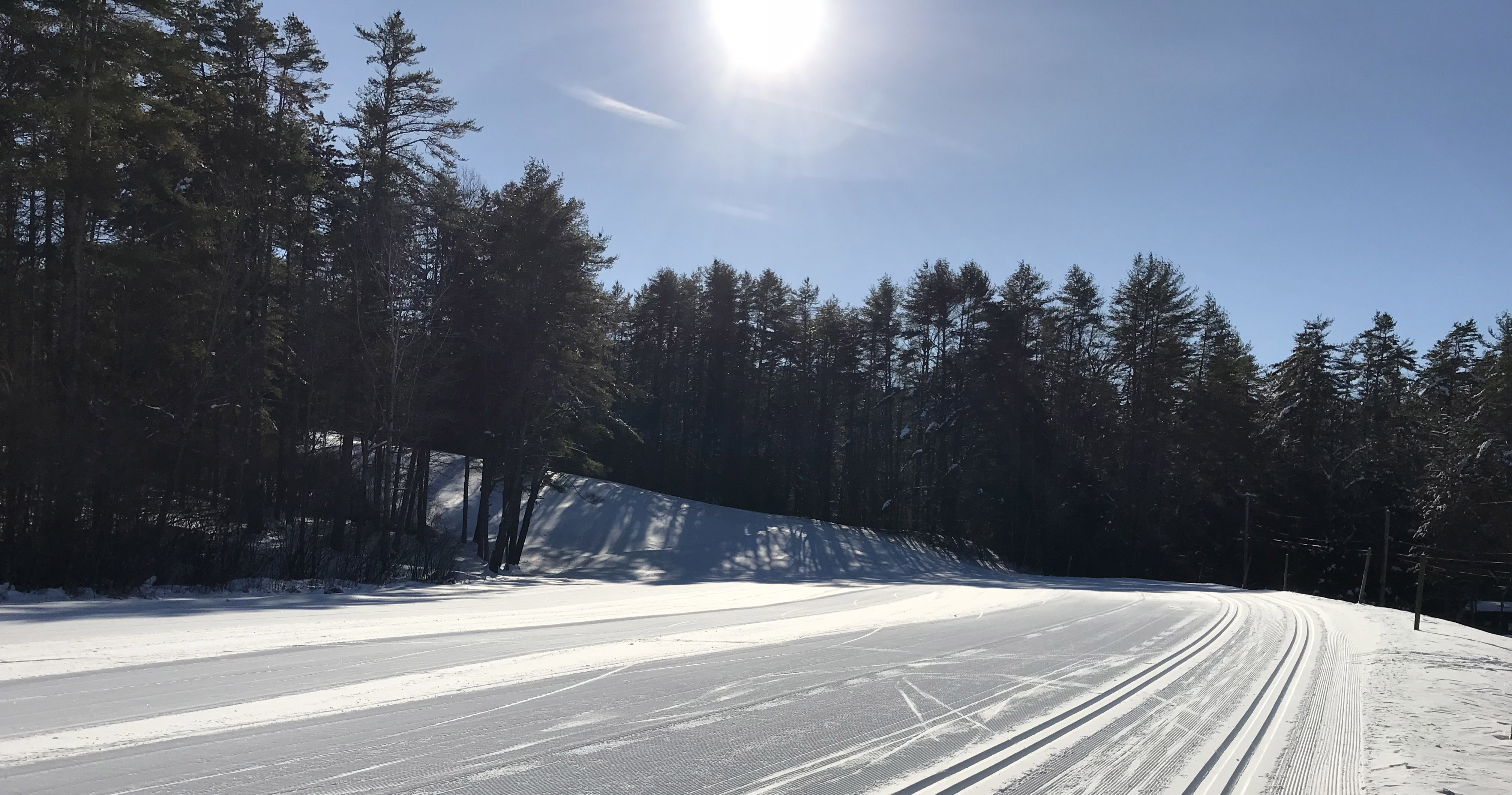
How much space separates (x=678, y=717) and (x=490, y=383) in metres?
23.6

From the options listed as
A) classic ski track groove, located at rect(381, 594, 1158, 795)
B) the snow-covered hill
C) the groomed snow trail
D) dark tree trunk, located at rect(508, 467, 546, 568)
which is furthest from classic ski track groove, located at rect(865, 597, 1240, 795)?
the snow-covered hill

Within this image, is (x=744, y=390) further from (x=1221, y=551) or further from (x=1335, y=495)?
(x=1335, y=495)

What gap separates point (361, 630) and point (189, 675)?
3.24 metres

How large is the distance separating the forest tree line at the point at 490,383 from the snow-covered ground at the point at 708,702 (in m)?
6.68

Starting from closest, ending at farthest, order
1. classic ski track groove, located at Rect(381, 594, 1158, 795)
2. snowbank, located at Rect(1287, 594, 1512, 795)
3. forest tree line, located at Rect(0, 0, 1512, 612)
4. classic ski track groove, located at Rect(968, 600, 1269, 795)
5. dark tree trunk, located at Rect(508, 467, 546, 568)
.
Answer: classic ski track groove, located at Rect(381, 594, 1158, 795), classic ski track groove, located at Rect(968, 600, 1269, 795), snowbank, located at Rect(1287, 594, 1512, 795), forest tree line, located at Rect(0, 0, 1512, 612), dark tree trunk, located at Rect(508, 467, 546, 568)

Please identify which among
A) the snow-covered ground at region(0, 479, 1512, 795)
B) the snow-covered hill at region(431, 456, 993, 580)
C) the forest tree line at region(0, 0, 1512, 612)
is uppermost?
the forest tree line at region(0, 0, 1512, 612)

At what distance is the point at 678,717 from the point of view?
21.6 ft

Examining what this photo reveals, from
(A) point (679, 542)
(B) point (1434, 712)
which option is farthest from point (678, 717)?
(A) point (679, 542)

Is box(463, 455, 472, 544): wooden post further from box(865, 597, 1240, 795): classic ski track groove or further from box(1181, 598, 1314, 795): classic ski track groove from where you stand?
box(1181, 598, 1314, 795): classic ski track groove

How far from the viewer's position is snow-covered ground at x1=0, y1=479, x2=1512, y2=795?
5156 mm

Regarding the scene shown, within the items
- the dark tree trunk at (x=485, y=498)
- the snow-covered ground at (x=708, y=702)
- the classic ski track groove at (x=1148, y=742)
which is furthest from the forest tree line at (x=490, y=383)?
the classic ski track groove at (x=1148, y=742)

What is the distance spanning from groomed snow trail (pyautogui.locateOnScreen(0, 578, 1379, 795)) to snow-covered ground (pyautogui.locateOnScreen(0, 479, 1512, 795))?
3 cm

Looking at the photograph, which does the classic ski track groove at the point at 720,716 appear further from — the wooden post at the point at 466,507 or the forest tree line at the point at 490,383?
the wooden post at the point at 466,507

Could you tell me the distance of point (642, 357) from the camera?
214ft
